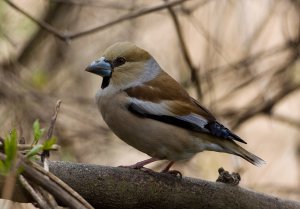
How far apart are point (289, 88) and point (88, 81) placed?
2.10 m

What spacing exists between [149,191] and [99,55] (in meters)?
3.87

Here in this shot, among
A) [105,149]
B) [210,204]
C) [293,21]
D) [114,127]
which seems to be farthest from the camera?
[293,21]

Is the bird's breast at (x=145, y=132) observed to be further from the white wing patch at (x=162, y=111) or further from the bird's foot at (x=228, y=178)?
the bird's foot at (x=228, y=178)

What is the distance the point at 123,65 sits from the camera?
13.9 ft

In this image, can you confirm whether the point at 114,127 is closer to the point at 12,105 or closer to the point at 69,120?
the point at 12,105

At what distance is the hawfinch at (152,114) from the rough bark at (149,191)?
45 cm

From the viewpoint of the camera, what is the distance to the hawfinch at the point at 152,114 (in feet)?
13.0

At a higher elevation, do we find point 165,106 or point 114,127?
point 165,106

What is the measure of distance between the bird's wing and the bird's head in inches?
3.7

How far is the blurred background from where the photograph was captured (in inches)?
236

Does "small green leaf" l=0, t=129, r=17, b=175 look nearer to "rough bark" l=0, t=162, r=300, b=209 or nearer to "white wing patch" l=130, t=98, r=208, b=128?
"rough bark" l=0, t=162, r=300, b=209

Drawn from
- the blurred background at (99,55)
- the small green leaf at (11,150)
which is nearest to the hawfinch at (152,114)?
the blurred background at (99,55)

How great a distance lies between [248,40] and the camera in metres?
6.49

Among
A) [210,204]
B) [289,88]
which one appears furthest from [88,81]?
[210,204]
